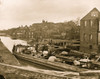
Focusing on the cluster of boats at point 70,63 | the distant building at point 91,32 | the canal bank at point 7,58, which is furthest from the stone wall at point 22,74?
the distant building at point 91,32

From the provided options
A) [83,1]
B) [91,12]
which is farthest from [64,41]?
[83,1]

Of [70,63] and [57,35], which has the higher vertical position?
[57,35]

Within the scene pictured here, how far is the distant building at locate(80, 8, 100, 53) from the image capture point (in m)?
17.4

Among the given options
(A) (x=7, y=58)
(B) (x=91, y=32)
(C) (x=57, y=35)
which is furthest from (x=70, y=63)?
(C) (x=57, y=35)

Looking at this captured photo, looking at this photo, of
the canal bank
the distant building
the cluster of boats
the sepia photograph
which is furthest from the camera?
the distant building

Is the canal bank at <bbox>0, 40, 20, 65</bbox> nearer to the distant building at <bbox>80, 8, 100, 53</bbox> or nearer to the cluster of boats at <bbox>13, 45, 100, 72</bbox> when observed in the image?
the cluster of boats at <bbox>13, 45, 100, 72</bbox>

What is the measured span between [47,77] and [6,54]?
15.4ft

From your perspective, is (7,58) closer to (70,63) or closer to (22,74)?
(22,74)

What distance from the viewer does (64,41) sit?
64.2ft

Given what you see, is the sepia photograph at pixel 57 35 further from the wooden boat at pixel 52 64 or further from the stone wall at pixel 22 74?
the stone wall at pixel 22 74

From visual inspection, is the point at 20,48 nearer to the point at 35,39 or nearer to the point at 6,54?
the point at 35,39

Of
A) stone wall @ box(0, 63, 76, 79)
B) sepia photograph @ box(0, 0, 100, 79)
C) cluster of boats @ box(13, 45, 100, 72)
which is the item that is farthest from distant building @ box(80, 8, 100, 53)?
stone wall @ box(0, 63, 76, 79)

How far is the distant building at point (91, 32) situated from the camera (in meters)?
17.4

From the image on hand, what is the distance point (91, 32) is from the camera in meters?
18.0
